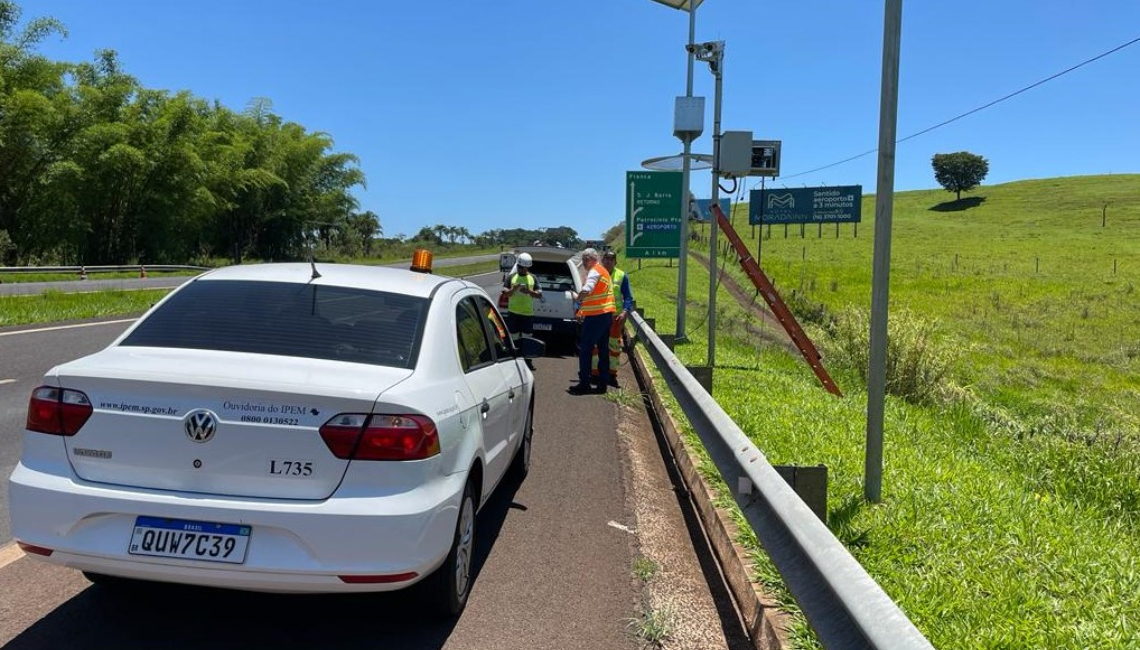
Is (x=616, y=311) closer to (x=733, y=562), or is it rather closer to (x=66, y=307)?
(x=733, y=562)

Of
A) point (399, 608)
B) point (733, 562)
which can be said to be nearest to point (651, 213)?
point (733, 562)

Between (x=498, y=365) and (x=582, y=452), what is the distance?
2.51 meters

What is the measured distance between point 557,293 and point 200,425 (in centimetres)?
1211

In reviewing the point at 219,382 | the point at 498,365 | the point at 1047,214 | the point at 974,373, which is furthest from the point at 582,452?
the point at 1047,214

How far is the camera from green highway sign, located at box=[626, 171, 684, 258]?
2270 centimetres

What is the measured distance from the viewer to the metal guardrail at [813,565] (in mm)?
2422

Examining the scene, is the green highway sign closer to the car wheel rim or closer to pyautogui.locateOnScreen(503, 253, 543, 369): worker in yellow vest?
pyautogui.locateOnScreen(503, 253, 543, 369): worker in yellow vest

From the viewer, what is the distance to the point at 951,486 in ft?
17.7

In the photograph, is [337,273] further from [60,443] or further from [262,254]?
[262,254]

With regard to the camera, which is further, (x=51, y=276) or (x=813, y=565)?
(x=51, y=276)

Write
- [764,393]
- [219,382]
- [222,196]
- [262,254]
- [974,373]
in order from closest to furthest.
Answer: [219,382] → [764,393] → [974,373] → [222,196] → [262,254]

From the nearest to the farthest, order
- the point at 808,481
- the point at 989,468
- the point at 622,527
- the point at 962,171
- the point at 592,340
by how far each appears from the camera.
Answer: the point at 808,481
the point at 622,527
the point at 989,468
the point at 592,340
the point at 962,171

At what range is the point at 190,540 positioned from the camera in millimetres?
3143

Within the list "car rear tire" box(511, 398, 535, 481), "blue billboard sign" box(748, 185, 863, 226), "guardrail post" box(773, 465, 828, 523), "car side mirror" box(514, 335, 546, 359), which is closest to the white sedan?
"guardrail post" box(773, 465, 828, 523)
